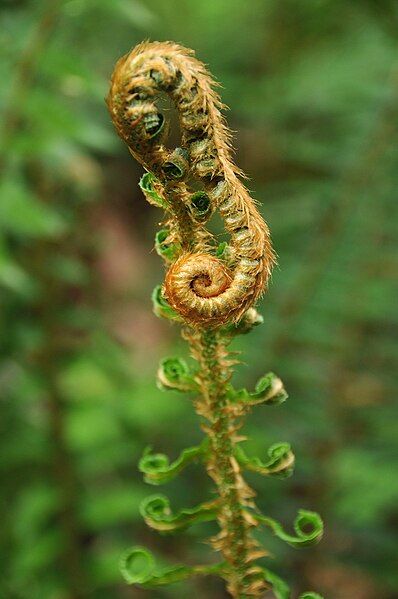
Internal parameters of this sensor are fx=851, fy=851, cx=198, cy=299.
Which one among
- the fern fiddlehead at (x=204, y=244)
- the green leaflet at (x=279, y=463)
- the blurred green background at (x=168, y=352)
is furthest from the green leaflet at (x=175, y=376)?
the blurred green background at (x=168, y=352)

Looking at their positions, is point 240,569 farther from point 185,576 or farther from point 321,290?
point 321,290

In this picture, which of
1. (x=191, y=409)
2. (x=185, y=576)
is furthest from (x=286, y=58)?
(x=185, y=576)

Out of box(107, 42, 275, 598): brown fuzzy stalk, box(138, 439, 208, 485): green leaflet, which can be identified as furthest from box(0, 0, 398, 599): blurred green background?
box(107, 42, 275, 598): brown fuzzy stalk

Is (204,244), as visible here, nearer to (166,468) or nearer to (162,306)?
(162,306)

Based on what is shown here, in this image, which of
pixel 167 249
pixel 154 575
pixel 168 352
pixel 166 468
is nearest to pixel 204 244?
pixel 167 249

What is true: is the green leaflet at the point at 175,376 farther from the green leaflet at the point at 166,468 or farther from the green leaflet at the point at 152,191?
the green leaflet at the point at 152,191

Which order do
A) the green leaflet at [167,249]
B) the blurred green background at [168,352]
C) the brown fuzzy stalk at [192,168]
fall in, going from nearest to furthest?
1. the brown fuzzy stalk at [192,168]
2. the green leaflet at [167,249]
3. the blurred green background at [168,352]
